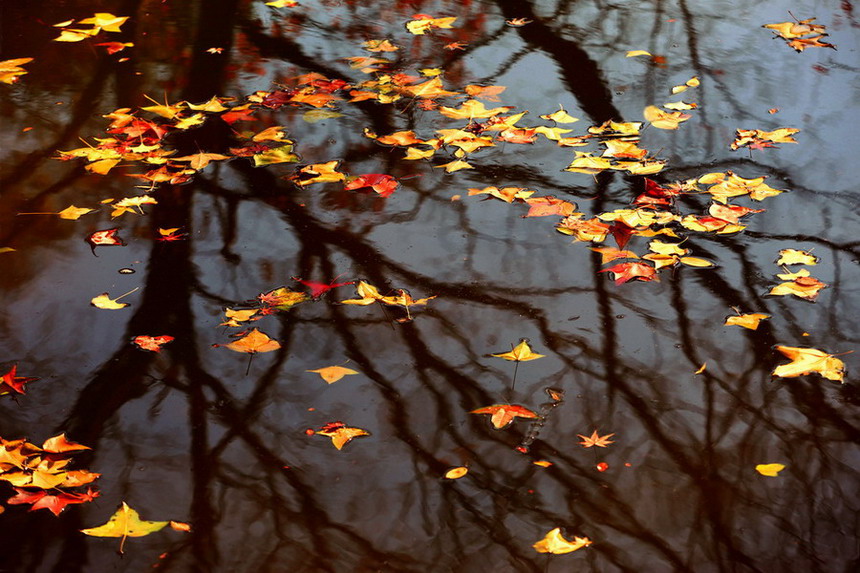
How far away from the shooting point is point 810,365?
7.86 ft

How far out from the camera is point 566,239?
2.99 meters

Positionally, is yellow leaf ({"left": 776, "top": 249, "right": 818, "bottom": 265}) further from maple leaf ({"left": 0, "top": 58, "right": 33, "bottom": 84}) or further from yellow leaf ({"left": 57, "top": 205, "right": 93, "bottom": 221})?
maple leaf ({"left": 0, "top": 58, "right": 33, "bottom": 84})

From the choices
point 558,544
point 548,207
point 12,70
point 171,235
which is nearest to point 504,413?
point 558,544

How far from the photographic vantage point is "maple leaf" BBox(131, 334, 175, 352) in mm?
2543

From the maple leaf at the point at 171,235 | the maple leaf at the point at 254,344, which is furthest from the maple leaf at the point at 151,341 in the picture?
the maple leaf at the point at 171,235

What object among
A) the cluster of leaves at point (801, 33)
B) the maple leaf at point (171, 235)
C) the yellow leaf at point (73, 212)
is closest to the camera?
the maple leaf at point (171, 235)

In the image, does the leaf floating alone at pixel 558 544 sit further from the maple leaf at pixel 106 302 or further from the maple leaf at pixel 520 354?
the maple leaf at pixel 106 302

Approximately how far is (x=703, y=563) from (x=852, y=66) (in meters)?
3.34

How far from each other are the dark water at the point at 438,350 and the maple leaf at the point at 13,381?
0.04 m

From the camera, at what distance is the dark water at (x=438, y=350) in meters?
1.97

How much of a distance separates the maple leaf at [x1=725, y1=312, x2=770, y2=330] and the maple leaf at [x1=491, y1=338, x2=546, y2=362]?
2.09ft

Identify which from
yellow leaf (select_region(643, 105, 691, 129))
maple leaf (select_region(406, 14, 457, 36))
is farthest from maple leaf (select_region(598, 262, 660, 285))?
maple leaf (select_region(406, 14, 457, 36))

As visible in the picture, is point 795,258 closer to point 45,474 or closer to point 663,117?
point 663,117

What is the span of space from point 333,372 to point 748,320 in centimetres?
133
